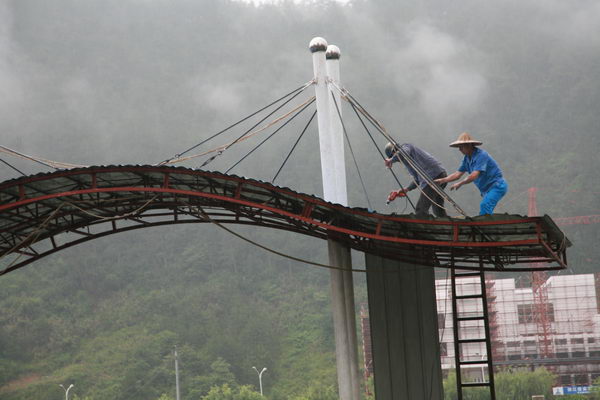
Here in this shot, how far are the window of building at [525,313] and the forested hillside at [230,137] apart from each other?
27.9ft

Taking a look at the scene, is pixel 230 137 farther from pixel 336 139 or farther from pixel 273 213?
pixel 273 213

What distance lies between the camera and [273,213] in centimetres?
1117

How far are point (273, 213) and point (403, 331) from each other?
8.59ft

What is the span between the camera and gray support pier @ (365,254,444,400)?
37.4 feet

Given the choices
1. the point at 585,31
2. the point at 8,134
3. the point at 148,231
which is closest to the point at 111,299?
the point at 148,231

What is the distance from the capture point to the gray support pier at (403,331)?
11.4 meters

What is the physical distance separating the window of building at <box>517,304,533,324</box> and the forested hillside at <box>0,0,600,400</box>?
8.51m

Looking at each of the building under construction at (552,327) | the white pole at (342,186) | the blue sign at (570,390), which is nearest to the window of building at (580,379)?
the building under construction at (552,327)

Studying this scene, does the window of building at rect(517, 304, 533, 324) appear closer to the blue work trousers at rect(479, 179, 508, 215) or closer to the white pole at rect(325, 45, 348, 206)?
the white pole at rect(325, 45, 348, 206)

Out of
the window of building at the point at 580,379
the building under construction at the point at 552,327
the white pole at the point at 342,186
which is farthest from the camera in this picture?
the building under construction at the point at 552,327

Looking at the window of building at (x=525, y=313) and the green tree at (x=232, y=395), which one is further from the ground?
the window of building at (x=525, y=313)

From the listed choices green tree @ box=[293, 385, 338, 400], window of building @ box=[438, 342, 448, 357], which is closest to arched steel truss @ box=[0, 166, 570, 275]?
window of building @ box=[438, 342, 448, 357]

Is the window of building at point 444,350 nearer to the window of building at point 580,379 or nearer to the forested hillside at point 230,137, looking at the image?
the forested hillside at point 230,137

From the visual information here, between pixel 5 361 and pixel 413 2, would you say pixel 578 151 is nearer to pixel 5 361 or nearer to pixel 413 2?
pixel 413 2
